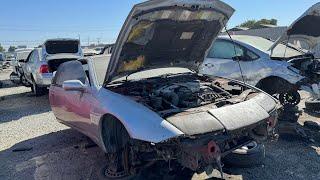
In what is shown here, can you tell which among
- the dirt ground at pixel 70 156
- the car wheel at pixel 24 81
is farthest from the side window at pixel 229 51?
the car wheel at pixel 24 81

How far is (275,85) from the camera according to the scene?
725 cm

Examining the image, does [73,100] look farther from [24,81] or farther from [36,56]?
[24,81]

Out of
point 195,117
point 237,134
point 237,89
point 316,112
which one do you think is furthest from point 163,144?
point 316,112

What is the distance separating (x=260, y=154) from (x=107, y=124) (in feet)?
6.88

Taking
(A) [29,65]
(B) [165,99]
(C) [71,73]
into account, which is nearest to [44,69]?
(A) [29,65]

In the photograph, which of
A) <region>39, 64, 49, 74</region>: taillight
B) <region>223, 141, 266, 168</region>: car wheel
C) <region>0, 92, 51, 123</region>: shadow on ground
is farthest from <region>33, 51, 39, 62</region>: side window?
<region>223, 141, 266, 168</region>: car wheel

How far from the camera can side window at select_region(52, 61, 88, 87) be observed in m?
5.46

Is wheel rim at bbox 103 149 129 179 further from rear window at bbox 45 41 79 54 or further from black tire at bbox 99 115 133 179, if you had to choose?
rear window at bbox 45 41 79 54

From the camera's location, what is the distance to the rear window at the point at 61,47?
471 inches

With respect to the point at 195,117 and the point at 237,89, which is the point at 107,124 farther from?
the point at 237,89

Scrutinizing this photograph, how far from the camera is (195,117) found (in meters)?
3.72

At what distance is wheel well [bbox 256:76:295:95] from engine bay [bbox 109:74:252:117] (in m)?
2.06

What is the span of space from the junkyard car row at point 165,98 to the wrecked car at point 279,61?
0.15 metres

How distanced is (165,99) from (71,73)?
7.36ft
